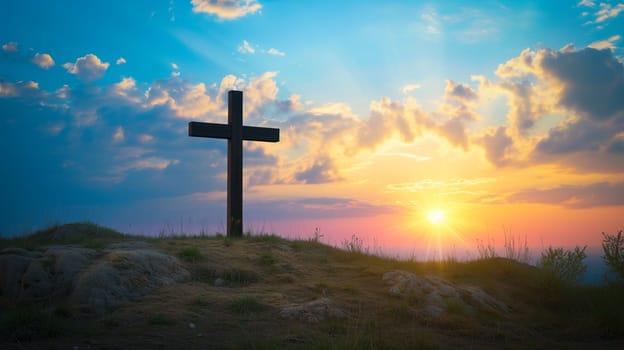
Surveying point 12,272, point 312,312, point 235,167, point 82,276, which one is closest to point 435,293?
point 312,312

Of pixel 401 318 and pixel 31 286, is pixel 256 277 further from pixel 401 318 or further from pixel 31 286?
pixel 31 286

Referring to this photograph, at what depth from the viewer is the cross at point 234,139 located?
14703 millimetres

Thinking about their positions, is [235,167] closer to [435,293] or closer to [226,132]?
[226,132]

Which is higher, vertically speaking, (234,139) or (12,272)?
(234,139)

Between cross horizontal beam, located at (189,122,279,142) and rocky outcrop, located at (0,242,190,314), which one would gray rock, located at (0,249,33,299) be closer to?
rocky outcrop, located at (0,242,190,314)

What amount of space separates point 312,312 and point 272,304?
0.79 m

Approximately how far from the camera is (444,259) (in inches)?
488

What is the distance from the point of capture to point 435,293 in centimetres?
888

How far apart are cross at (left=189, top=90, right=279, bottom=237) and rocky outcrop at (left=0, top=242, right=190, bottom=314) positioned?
19.4 feet

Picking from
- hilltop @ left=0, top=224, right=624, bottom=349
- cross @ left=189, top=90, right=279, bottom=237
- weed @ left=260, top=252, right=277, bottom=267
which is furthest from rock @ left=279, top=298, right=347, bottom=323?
cross @ left=189, top=90, right=279, bottom=237

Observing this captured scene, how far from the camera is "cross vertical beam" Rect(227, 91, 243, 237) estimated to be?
14836 mm

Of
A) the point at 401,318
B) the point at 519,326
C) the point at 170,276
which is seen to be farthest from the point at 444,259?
the point at 170,276

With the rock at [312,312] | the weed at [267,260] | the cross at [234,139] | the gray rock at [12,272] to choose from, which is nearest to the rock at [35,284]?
the gray rock at [12,272]

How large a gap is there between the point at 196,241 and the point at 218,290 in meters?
4.42
